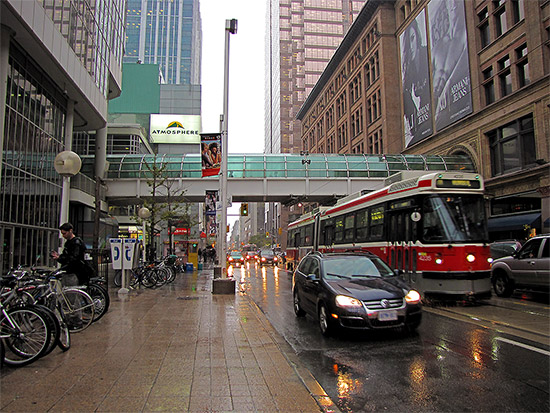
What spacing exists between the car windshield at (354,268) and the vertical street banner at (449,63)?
90.3 feet

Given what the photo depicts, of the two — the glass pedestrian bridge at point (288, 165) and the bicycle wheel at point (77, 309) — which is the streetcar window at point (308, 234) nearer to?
the glass pedestrian bridge at point (288, 165)

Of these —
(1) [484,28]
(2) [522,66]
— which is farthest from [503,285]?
(1) [484,28]

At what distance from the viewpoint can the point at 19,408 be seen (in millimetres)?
3805

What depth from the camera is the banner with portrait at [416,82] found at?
37688 mm

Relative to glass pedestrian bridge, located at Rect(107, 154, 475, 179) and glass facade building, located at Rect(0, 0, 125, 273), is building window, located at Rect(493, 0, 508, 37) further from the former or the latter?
glass facade building, located at Rect(0, 0, 125, 273)

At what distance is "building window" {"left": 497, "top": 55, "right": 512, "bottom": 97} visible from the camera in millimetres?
27750

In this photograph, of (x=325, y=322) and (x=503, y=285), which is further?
(x=503, y=285)

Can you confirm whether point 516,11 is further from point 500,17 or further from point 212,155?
point 212,155

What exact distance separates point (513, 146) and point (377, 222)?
19470mm

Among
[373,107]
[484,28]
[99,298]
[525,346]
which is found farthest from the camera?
[373,107]

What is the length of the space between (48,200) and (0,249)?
536cm

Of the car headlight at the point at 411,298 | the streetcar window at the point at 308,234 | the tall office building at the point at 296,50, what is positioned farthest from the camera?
the tall office building at the point at 296,50

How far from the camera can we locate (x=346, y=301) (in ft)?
22.5

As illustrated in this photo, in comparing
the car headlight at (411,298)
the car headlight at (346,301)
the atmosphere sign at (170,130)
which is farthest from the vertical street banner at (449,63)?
the atmosphere sign at (170,130)
